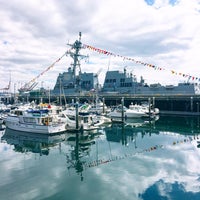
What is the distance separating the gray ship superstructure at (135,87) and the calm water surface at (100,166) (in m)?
44.3

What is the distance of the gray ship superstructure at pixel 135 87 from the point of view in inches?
3240

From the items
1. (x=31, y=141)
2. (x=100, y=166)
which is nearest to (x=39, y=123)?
(x=31, y=141)

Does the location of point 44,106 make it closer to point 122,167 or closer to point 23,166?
point 23,166

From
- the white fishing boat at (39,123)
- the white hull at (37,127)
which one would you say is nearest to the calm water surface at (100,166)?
the white hull at (37,127)

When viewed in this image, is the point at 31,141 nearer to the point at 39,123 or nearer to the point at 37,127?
the point at 37,127

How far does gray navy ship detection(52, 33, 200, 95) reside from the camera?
84.1 metres

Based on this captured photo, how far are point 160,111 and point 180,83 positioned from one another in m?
16.0

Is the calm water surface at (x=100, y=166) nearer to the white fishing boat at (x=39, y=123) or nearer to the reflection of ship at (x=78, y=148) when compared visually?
the reflection of ship at (x=78, y=148)

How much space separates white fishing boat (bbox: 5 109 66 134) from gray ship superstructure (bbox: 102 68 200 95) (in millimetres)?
54553

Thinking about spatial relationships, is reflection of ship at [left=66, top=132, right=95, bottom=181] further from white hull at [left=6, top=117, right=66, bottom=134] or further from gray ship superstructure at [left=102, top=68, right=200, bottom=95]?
gray ship superstructure at [left=102, top=68, right=200, bottom=95]

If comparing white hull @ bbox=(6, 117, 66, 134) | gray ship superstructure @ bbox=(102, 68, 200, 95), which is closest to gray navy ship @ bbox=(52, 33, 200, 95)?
gray ship superstructure @ bbox=(102, 68, 200, 95)

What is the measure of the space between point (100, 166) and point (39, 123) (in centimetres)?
1977

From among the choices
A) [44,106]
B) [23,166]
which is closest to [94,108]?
[44,106]

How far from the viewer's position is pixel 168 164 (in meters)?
25.5
